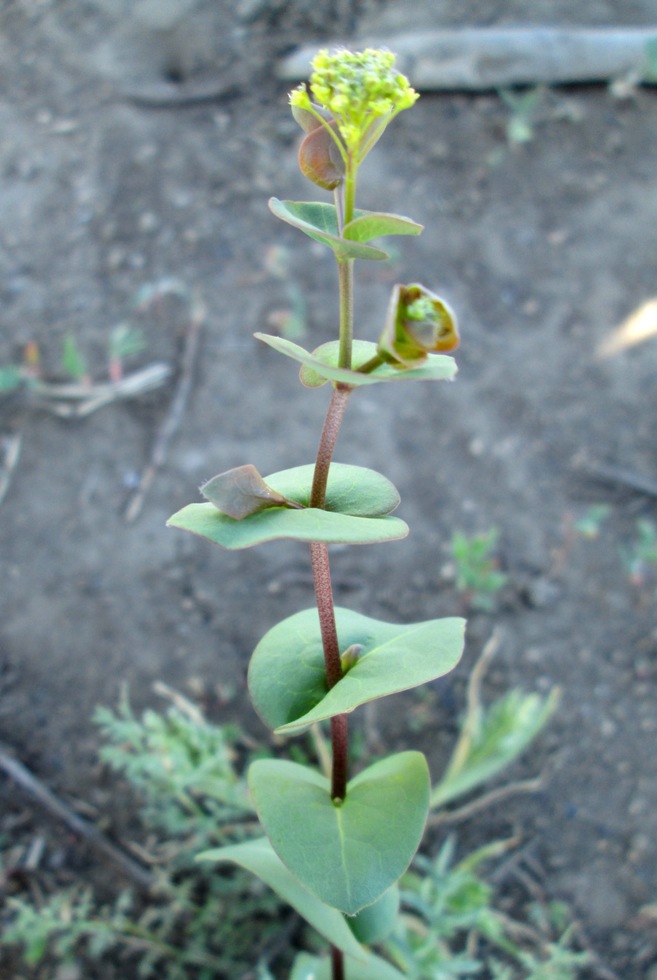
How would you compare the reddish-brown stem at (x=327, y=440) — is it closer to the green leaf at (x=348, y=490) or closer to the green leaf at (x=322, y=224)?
the green leaf at (x=348, y=490)

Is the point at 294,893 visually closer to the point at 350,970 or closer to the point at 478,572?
the point at 350,970

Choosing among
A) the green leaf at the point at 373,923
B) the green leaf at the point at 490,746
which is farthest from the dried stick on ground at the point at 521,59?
the green leaf at the point at 373,923

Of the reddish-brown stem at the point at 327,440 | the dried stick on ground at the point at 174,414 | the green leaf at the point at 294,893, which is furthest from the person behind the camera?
the dried stick on ground at the point at 174,414

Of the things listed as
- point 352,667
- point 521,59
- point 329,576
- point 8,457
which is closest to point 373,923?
point 352,667

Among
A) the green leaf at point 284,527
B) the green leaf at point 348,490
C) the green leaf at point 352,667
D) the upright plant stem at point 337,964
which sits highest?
the green leaf at point 284,527

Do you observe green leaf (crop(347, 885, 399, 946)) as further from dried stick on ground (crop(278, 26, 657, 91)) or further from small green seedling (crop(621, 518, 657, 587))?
dried stick on ground (crop(278, 26, 657, 91))

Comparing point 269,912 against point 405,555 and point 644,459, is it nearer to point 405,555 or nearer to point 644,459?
point 405,555

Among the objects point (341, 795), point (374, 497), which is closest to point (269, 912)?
point (341, 795)
